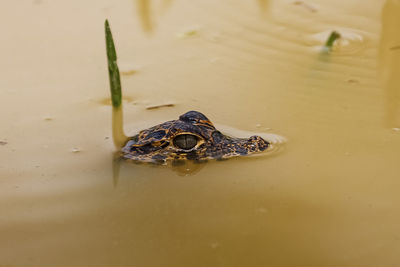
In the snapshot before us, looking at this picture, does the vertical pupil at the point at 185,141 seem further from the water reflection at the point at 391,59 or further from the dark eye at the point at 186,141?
the water reflection at the point at 391,59

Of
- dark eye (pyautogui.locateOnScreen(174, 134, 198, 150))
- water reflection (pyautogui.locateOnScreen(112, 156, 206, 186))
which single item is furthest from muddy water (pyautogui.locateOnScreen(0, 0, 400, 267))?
dark eye (pyautogui.locateOnScreen(174, 134, 198, 150))

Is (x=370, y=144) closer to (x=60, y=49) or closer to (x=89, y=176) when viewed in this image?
(x=89, y=176)

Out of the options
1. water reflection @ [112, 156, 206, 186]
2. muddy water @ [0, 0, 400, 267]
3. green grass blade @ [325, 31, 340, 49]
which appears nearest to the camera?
muddy water @ [0, 0, 400, 267]

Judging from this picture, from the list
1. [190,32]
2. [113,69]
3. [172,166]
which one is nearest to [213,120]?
[172,166]

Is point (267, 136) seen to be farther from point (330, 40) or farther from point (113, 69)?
point (330, 40)

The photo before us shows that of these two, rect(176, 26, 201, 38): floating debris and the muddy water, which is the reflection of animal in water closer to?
the muddy water
